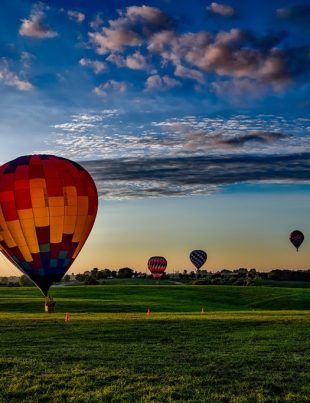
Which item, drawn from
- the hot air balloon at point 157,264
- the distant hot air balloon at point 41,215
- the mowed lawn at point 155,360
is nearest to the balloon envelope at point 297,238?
the hot air balloon at point 157,264

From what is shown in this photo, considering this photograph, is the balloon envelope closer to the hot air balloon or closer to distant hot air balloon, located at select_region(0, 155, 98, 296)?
the hot air balloon

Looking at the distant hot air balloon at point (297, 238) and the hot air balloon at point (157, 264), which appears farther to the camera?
the hot air balloon at point (157, 264)

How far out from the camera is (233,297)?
84.1 metres

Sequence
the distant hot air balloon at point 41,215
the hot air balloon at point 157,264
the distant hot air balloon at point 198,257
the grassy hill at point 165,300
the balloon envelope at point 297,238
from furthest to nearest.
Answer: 1. the distant hot air balloon at point 198,257
2. the hot air balloon at point 157,264
3. the balloon envelope at point 297,238
4. the grassy hill at point 165,300
5. the distant hot air balloon at point 41,215

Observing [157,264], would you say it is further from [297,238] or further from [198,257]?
[297,238]

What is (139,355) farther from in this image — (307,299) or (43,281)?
(307,299)

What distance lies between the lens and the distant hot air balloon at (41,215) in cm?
4106

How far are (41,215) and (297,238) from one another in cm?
8652

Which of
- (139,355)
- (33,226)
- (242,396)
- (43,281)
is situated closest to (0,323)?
(43,281)

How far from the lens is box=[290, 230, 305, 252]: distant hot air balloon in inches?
4625

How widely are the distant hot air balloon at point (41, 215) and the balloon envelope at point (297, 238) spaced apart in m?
83.1

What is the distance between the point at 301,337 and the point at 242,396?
16026 millimetres

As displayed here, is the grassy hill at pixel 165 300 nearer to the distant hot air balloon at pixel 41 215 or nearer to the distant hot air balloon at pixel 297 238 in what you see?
the distant hot air balloon at pixel 41 215

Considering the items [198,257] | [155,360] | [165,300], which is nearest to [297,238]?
[198,257]
